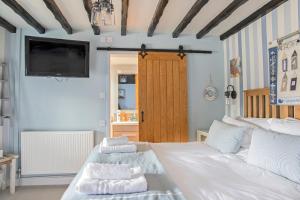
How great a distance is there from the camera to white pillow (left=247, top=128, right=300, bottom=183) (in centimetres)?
159

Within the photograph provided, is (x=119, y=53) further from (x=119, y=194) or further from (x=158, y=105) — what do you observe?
(x=119, y=194)

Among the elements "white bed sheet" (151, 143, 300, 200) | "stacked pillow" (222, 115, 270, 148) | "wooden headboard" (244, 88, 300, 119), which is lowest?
"white bed sheet" (151, 143, 300, 200)

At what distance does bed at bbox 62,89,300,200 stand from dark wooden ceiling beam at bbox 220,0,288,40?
117 cm

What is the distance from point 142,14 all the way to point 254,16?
1.46 meters

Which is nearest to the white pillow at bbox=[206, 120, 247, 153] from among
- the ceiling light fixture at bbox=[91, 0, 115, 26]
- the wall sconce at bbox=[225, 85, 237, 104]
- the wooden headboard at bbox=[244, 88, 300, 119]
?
the wooden headboard at bbox=[244, 88, 300, 119]

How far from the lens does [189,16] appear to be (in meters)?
3.14

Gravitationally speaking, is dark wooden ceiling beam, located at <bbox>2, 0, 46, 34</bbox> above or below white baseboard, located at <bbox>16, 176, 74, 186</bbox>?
above

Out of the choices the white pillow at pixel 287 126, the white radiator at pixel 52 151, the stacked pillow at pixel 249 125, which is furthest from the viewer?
the white radiator at pixel 52 151

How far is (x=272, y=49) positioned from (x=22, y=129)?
3.67m

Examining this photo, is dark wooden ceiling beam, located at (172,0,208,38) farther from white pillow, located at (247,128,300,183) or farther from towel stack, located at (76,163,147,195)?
towel stack, located at (76,163,147,195)

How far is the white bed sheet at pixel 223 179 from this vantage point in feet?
4.41

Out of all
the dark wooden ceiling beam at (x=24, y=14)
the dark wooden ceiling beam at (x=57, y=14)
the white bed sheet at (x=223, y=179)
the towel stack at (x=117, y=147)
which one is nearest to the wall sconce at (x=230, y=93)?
the white bed sheet at (x=223, y=179)

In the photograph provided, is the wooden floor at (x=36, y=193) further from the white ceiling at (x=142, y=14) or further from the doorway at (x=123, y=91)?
the white ceiling at (x=142, y=14)

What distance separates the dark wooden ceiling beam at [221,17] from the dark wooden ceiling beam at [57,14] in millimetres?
2046
